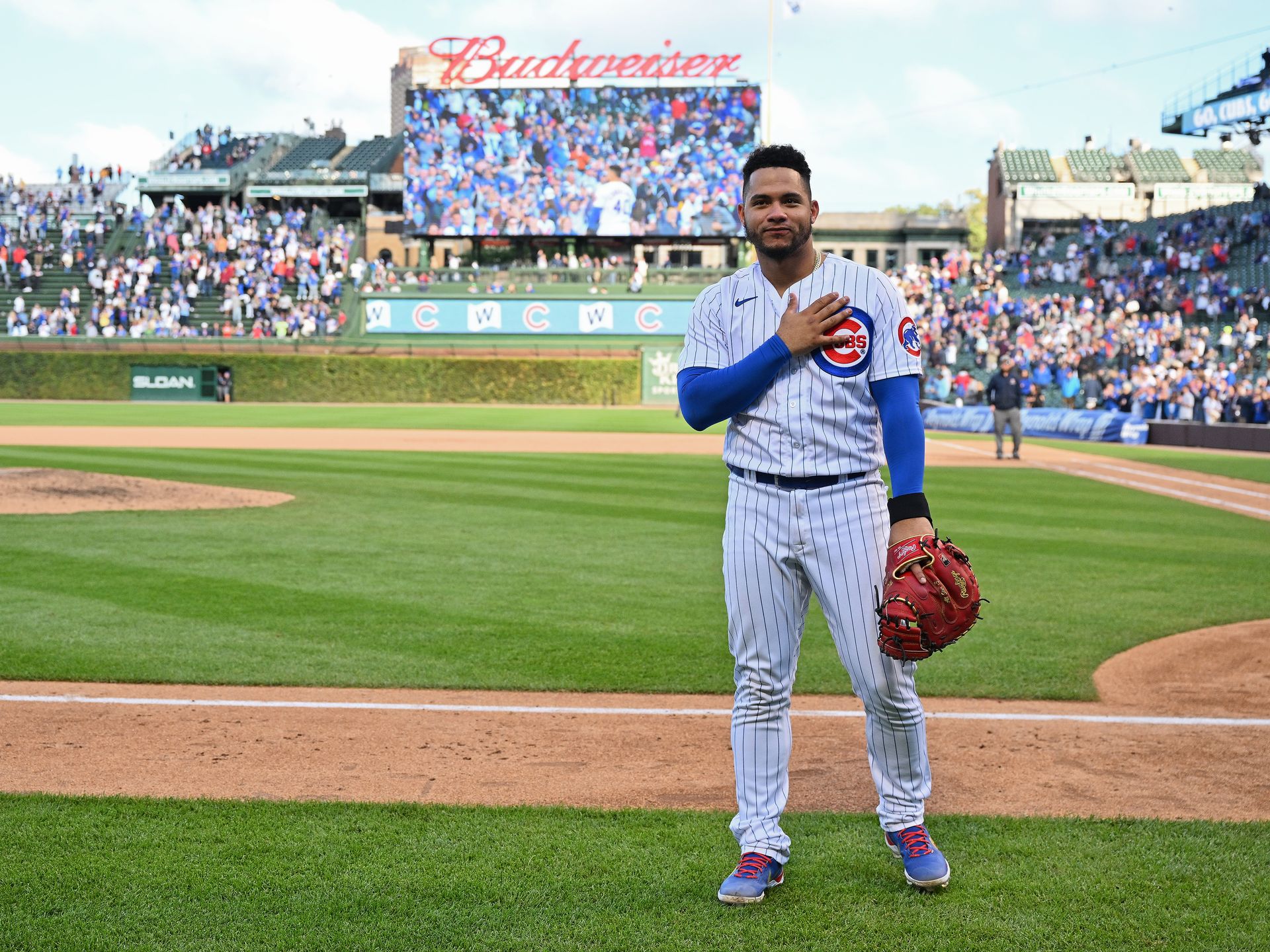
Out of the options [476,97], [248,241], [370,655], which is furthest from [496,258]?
[370,655]

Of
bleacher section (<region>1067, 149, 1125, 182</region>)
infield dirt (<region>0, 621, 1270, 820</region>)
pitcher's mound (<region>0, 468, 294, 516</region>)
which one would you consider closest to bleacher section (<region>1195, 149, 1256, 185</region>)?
bleacher section (<region>1067, 149, 1125, 182</region>)

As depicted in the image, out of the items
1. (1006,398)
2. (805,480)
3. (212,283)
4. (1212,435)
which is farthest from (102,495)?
(212,283)

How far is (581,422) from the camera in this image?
3186 cm

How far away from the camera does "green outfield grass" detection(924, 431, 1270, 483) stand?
800 inches

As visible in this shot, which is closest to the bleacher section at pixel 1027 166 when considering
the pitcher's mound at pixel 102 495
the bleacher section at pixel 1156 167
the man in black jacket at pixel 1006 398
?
the bleacher section at pixel 1156 167

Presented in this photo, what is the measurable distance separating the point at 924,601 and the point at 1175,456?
877 inches

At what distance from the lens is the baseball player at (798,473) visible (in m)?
3.46

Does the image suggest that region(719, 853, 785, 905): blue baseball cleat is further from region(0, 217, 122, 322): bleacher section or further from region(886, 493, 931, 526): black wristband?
region(0, 217, 122, 322): bleacher section

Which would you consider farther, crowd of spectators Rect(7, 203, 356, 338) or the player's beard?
crowd of spectators Rect(7, 203, 356, 338)

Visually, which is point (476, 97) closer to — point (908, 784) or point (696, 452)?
point (696, 452)

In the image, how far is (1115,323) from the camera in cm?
3484

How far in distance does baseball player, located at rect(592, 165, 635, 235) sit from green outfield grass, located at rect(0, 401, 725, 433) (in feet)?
35.5

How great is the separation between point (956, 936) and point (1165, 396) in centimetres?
2887

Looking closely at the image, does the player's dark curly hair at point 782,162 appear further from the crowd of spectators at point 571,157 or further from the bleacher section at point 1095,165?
the bleacher section at point 1095,165
